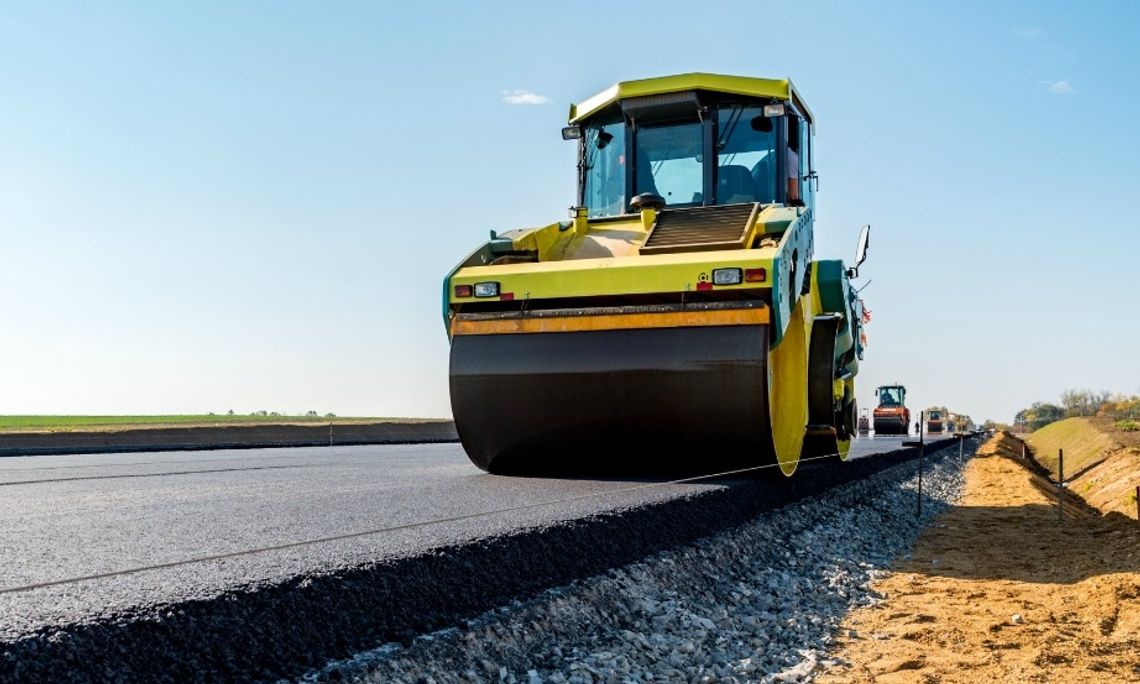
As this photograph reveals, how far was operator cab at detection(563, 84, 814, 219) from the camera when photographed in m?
8.19

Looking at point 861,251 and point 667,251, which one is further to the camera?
point 861,251

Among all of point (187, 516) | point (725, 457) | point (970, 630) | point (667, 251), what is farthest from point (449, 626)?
point (667, 251)

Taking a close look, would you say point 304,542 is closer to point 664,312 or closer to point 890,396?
point 664,312

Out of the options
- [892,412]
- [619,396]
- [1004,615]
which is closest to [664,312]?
[619,396]

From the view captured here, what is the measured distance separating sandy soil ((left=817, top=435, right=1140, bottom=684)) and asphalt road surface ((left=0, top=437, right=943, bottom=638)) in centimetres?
141

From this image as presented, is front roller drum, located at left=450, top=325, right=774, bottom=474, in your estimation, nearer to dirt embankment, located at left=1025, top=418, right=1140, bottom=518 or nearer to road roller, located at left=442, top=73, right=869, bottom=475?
road roller, located at left=442, top=73, right=869, bottom=475

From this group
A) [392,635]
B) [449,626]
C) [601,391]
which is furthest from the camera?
[601,391]

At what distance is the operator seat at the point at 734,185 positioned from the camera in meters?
8.17

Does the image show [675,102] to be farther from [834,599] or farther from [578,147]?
[834,599]

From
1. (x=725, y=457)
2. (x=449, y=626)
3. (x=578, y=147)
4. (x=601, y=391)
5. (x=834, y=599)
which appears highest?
(x=578, y=147)

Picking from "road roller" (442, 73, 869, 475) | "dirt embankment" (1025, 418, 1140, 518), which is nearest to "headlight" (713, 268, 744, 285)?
"road roller" (442, 73, 869, 475)

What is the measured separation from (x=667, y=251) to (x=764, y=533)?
6.64 ft

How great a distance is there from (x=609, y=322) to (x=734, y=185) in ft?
7.72

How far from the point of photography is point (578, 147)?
348 inches
